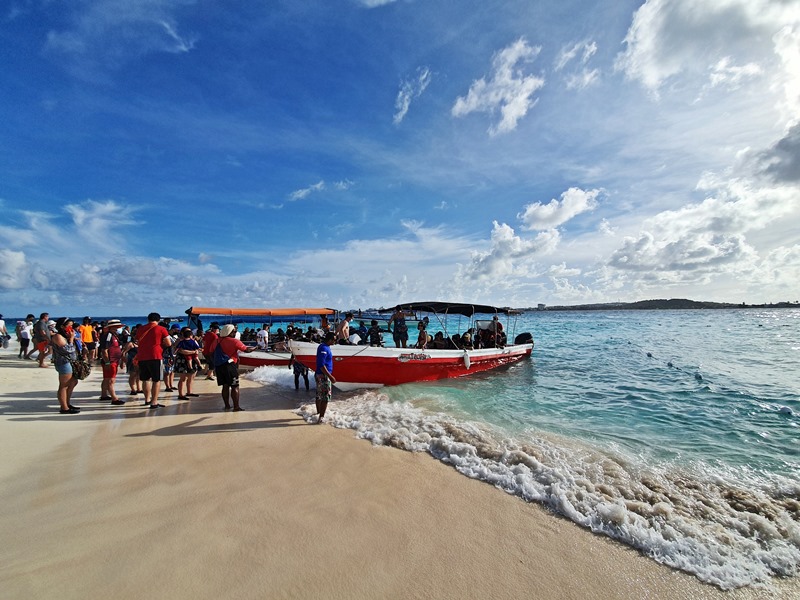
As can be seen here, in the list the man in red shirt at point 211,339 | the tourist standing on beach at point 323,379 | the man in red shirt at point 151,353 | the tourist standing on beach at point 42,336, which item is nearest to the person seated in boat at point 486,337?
the tourist standing on beach at point 323,379

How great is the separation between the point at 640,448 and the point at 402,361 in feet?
21.4

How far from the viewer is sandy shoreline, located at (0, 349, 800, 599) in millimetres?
2984

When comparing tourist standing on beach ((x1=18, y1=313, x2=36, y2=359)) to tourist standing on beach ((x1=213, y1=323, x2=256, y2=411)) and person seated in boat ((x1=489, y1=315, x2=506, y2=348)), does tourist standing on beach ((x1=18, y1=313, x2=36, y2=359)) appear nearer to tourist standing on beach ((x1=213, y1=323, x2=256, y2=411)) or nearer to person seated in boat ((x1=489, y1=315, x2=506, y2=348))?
tourist standing on beach ((x1=213, y1=323, x2=256, y2=411))

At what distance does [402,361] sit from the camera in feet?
37.7

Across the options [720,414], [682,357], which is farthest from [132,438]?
[682,357]

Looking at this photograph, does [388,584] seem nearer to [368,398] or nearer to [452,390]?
[368,398]

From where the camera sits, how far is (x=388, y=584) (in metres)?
3.00

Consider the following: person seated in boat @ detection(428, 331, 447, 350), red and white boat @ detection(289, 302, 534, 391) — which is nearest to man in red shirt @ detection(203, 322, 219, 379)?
red and white boat @ detection(289, 302, 534, 391)

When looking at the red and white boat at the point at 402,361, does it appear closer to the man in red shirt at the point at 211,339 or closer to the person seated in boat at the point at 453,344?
the person seated in boat at the point at 453,344

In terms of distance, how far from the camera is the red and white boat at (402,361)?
34.9 ft

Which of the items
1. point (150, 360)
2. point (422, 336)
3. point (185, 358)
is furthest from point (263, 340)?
Result: point (150, 360)

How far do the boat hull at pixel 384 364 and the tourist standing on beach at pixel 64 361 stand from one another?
4.75 metres

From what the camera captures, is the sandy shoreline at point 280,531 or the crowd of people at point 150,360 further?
the crowd of people at point 150,360

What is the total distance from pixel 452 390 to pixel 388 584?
339 inches
